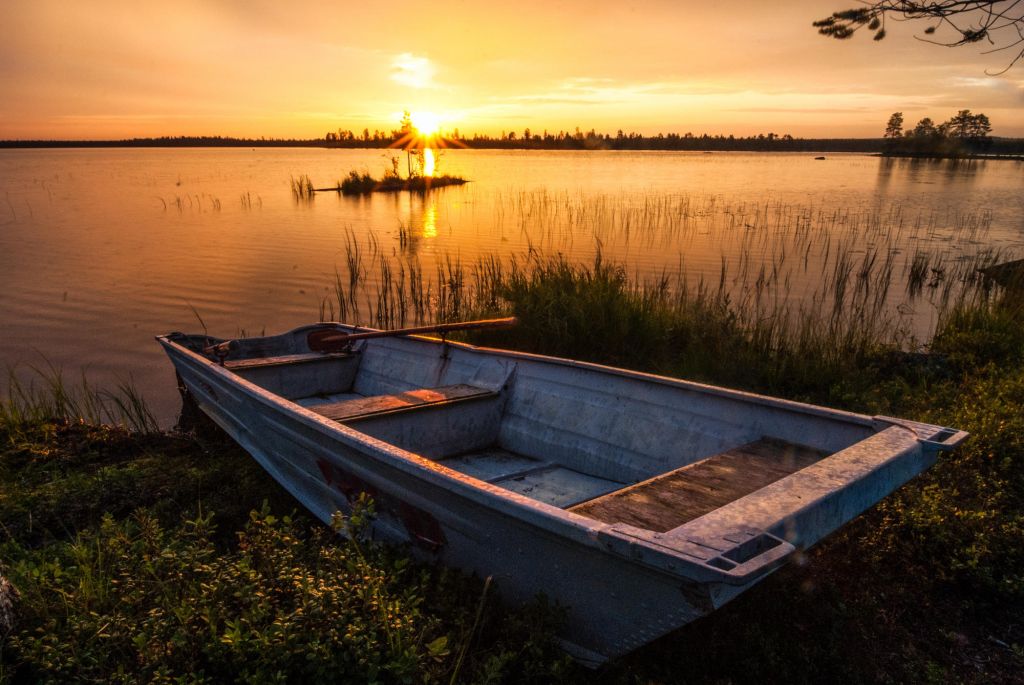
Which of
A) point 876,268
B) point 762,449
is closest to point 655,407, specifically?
point 762,449

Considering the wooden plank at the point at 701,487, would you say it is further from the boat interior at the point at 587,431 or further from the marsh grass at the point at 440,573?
the marsh grass at the point at 440,573

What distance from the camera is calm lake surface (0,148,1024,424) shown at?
401 inches

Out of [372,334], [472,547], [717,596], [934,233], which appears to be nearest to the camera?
[717,596]

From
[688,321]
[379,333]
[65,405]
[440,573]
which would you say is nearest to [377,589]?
[440,573]

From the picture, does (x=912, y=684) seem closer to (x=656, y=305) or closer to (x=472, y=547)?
(x=472, y=547)

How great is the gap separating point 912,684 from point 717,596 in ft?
4.57

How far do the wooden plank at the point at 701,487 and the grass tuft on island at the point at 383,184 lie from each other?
2715 cm

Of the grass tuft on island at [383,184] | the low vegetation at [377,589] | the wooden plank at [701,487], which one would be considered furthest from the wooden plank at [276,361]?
the grass tuft on island at [383,184]

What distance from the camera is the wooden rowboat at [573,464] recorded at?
93.3 inches

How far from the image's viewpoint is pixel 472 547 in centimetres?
309

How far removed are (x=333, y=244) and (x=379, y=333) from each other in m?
11.8

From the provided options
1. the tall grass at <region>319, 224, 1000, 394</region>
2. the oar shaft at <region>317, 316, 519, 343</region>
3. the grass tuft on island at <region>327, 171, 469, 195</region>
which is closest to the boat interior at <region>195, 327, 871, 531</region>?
the oar shaft at <region>317, 316, 519, 343</region>

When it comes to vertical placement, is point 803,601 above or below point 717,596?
below

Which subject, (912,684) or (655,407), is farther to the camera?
(655,407)
